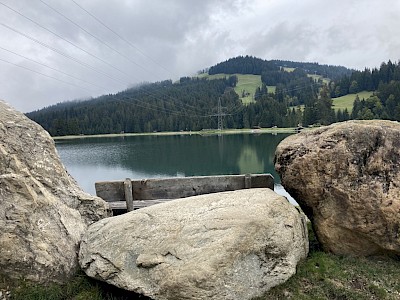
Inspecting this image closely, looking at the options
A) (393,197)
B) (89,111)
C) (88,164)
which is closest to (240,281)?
(393,197)

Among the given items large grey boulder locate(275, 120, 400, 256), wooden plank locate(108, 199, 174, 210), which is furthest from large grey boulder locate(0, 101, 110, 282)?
large grey boulder locate(275, 120, 400, 256)

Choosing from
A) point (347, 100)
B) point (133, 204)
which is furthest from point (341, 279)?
point (347, 100)

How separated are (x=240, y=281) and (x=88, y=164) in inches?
1853

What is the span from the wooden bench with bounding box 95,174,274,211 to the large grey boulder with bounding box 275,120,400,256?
2.06 meters

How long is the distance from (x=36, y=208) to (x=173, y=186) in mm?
3805

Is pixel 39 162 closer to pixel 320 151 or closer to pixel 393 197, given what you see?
pixel 320 151

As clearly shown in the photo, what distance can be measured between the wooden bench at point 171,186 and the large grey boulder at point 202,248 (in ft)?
7.73

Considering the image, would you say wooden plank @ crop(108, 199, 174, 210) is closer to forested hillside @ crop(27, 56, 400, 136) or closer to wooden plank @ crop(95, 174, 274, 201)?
wooden plank @ crop(95, 174, 274, 201)

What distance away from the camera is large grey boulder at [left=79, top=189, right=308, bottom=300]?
541 cm

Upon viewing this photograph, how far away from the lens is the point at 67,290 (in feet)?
20.1

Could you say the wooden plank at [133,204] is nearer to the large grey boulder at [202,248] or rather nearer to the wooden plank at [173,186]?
the wooden plank at [173,186]

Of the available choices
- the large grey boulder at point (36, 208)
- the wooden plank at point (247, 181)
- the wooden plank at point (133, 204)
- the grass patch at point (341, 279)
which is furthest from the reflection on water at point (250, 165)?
the large grey boulder at point (36, 208)

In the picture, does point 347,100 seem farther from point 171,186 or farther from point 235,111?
point 171,186

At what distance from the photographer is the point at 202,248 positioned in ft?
18.5
